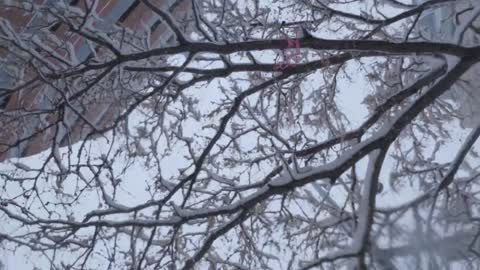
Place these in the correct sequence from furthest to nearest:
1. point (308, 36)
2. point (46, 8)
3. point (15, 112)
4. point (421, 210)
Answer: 1. point (15, 112)
2. point (46, 8)
3. point (308, 36)
4. point (421, 210)

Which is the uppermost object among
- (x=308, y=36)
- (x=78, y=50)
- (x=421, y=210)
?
(x=78, y=50)

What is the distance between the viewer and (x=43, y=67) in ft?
26.4

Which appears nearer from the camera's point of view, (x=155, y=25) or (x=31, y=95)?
(x=31, y=95)

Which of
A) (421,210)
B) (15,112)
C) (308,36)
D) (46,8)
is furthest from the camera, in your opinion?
(15,112)

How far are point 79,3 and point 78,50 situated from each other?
1030mm

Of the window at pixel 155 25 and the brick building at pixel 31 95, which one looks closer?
the brick building at pixel 31 95

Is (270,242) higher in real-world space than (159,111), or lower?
lower

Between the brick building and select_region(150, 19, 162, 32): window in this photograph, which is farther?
select_region(150, 19, 162, 32): window

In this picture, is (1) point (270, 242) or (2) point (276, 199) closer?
(1) point (270, 242)

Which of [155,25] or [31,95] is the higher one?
[155,25]

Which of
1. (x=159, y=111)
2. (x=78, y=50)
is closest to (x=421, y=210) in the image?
(x=159, y=111)

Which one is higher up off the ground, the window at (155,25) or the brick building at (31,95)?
the window at (155,25)

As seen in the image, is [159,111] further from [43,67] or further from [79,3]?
[79,3]

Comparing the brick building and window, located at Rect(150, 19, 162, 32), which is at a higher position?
window, located at Rect(150, 19, 162, 32)
